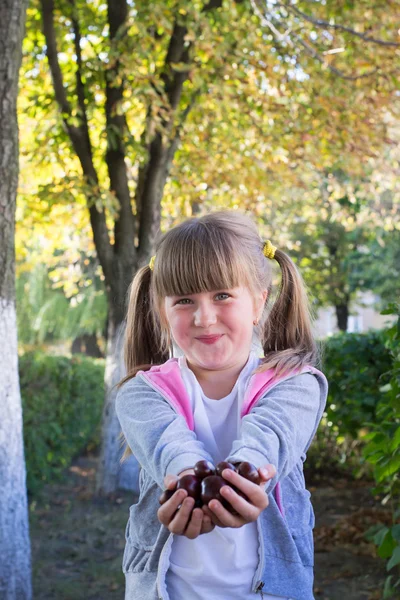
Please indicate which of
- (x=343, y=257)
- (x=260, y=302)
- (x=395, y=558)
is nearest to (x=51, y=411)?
(x=395, y=558)

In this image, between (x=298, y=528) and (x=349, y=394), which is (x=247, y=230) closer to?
(x=298, y=528)

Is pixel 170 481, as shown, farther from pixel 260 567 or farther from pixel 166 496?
pixel 260 567

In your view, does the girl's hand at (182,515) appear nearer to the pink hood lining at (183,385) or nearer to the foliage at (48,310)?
the pink hood lining at (183,385)

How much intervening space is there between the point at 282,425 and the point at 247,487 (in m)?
0.32

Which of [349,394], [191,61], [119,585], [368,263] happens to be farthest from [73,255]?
[368,263]

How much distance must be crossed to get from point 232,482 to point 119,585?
4596mm

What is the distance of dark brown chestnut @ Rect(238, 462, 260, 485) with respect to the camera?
1.57m

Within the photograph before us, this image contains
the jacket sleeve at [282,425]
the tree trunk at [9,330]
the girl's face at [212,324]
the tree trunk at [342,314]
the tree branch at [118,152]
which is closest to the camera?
the jacket sleeve at [282,425]

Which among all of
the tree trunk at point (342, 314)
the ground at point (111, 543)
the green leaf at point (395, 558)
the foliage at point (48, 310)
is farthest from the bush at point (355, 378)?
the tree trunk at point (342, 314)

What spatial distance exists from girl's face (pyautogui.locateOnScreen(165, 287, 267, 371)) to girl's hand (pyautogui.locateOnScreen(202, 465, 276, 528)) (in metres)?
0.51

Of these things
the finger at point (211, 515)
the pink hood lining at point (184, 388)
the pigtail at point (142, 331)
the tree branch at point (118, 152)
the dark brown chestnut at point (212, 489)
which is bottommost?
the finger at point (211, 515)

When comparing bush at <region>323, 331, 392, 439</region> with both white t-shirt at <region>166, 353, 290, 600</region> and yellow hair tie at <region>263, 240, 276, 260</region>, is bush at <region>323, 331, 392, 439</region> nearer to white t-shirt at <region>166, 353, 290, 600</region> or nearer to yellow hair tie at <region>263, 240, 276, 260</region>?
yellow hair tie at <region>263, 240, 276, 260</region>

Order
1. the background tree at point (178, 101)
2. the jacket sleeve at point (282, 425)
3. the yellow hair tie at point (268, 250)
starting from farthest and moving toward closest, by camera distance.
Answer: the background tree at point (178, 101) → the yellow hair tie at point (268, 250) → the jacket sleeve at point (282, 425)

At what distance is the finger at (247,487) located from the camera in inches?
60.7
